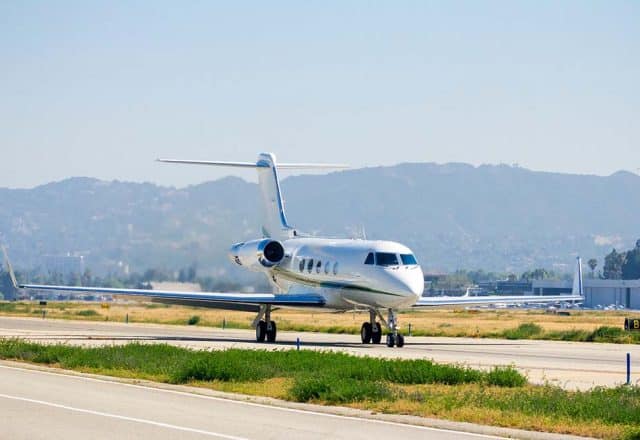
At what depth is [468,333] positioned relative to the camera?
56.9 metres

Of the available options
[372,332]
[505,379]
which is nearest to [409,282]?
[372,332]

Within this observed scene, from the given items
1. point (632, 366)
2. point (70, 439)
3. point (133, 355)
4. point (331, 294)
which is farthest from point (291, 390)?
point (331, 294)

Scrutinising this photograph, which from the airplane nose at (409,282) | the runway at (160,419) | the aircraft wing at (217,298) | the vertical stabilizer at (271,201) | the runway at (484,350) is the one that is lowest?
the runway at (160,419)

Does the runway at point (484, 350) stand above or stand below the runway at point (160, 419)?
above

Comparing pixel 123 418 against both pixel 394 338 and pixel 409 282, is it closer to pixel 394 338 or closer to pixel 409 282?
pixel 394 338

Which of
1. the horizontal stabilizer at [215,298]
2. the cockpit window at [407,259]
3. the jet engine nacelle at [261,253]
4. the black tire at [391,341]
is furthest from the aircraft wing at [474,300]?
the jet engine nacelle at [261,253]

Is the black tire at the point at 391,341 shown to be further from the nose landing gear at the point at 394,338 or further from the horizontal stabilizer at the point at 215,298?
the horizontal stabilizer at the point at 215,298

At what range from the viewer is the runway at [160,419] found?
17438mm

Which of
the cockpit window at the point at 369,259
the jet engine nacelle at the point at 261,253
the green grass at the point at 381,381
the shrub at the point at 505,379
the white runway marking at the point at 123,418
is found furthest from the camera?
the jet engine nacelle at the point at 261,253

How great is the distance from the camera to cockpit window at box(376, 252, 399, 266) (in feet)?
144

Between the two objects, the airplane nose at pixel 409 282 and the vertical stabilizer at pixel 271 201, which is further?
the vertical stabilizer at pixel 271 201

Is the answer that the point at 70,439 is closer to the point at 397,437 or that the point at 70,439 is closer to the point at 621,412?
the point at 397,437

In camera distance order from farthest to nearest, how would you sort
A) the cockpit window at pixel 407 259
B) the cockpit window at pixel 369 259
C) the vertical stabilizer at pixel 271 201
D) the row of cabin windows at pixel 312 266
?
the vertical stabilizer at pixel 271 201
the row of cabin windows at pixel 312 266
the cockpit window at pixel 369 259
the cockpit window at pixel 407 259

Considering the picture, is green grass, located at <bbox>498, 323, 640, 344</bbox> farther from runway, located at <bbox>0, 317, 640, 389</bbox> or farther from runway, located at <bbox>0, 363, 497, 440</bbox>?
runway, located at <bbox>0, 363, 497, 440</bbox>
